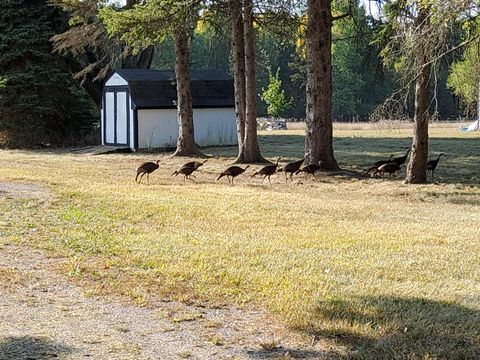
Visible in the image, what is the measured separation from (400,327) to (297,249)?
335 centimetres

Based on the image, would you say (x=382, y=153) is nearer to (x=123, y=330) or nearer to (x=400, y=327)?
(x=400, y=327)

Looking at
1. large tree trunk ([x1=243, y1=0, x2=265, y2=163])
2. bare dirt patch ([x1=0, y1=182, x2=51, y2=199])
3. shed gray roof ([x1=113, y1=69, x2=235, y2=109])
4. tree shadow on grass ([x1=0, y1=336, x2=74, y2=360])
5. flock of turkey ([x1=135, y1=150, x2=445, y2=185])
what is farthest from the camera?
shed gray roof ([x1=113, y1=69, x2=235, y2=109])

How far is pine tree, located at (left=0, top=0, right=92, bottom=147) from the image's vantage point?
35094 mm

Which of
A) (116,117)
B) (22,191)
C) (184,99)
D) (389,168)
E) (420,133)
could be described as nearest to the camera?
(22,191)

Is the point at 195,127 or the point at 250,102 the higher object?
the point at 250,102

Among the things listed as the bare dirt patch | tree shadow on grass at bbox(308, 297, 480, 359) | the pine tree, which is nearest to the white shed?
the pine tree

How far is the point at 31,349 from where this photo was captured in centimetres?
521

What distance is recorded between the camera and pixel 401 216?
12531mm

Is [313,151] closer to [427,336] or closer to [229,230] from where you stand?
[229,230]

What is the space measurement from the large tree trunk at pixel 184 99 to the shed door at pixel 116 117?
18.3 feet

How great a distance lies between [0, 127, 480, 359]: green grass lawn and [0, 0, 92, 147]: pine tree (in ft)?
59.0

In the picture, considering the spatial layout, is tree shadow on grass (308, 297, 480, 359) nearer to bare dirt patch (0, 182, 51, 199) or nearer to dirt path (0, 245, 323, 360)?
dirt path (0, 245, 323, 360)

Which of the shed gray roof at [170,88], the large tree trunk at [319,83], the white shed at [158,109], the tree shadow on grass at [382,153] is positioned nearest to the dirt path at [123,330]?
the tree shadow on grass at [382,153]

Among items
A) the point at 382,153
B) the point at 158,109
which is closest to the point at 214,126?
the point at 158,109
